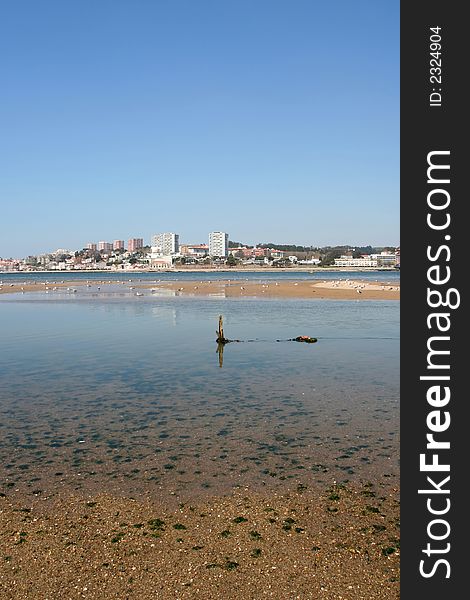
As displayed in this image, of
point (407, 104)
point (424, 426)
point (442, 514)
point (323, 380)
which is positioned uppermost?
point (407, 104)

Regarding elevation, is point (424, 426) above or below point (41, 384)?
above

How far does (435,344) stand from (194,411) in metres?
11.7

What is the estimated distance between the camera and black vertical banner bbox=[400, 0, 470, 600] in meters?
6.81

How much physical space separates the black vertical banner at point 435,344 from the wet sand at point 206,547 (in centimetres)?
136

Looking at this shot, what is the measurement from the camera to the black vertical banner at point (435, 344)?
6812 mm

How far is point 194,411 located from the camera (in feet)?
57.8

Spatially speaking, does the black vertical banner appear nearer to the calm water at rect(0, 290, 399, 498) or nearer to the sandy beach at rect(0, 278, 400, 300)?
the calm water at rect(0, 290, 399, 498)

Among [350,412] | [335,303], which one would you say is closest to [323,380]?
[350,412]

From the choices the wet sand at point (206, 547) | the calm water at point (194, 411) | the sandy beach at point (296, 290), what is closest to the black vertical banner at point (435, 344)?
the wet sand at point (206, 547)

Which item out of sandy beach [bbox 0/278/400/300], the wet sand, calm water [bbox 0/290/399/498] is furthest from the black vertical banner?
sandy beach [bbox 0/278/400/300]

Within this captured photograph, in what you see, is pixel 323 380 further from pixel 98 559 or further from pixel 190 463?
pixel 98 559

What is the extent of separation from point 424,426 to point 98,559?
525 cm

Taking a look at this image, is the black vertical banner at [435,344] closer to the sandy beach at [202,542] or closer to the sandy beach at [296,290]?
the sandy beach at [202,542]

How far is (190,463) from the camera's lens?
1291 centimetres
